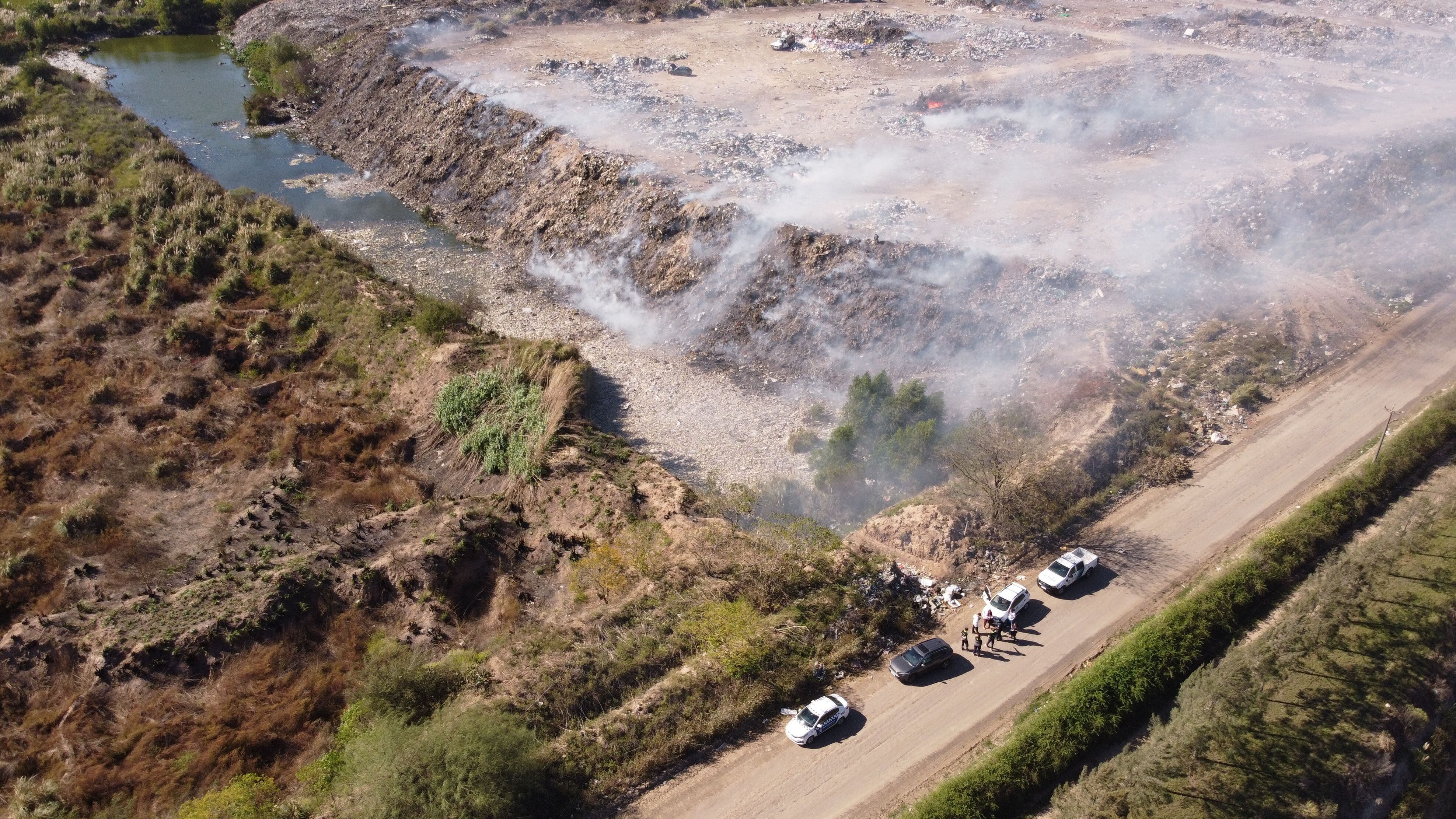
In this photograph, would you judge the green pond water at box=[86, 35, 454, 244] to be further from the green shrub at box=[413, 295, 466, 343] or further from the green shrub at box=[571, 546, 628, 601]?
the green shrub at box=[571, 546, 628, 601]

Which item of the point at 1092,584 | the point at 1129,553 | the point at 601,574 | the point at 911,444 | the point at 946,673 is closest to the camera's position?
the point at 946,673

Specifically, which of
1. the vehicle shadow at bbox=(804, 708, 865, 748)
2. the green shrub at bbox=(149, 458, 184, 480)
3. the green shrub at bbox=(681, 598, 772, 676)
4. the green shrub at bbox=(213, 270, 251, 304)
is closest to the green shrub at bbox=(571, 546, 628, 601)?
the green shrub at bbox=(681, 598, 772, 676)

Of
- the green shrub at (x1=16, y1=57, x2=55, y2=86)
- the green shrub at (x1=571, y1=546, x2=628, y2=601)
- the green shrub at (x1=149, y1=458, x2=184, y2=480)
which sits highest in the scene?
the green shrub at (x1=16, y1=57, x2=55, y2=86)

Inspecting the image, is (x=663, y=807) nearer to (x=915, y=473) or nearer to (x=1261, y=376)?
(x=915, y=473)

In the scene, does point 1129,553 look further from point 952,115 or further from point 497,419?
point 952,115

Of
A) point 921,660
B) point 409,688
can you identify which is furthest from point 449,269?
point 921,660

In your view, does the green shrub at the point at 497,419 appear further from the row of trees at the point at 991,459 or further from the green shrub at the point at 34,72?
the green shrub at the point at 34,72

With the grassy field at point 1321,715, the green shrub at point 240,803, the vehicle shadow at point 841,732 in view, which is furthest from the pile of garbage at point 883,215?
the green shrub at point 240,803
